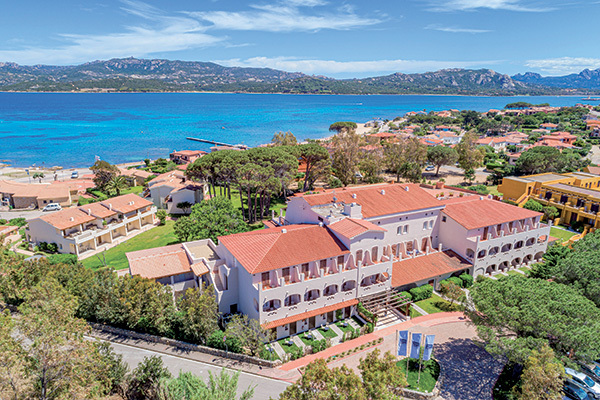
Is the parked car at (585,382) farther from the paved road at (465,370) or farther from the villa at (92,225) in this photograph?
the villa at (92,225)

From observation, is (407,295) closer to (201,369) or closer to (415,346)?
(415,346)

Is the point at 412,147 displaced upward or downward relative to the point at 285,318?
upward

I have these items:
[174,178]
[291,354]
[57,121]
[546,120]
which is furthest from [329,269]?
[57,121]

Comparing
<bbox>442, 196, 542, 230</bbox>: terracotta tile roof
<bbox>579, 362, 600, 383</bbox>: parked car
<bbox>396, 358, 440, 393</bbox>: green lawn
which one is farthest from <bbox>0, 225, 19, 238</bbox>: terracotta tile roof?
<bbox>579, 362, 600, 383</bbox>: parked car

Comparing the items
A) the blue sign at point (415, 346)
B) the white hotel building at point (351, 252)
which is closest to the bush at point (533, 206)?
the white hotel building at point (351, 252)

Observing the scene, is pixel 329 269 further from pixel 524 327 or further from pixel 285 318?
pixel 524 327

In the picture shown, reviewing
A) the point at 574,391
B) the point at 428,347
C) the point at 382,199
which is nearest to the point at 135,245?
the point at 382,199
